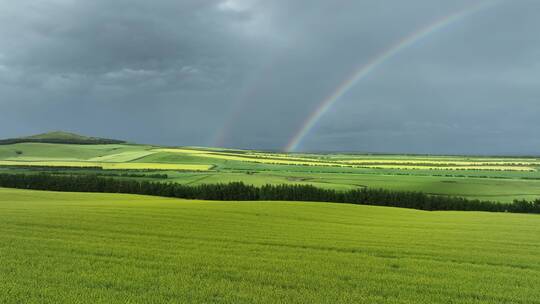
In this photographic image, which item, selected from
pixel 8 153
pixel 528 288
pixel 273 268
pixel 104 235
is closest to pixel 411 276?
pixel 528 288

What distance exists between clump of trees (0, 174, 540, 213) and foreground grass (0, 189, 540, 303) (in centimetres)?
5288

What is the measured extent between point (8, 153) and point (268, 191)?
118368 millimetres

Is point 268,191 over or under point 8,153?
under

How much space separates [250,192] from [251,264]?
216ft

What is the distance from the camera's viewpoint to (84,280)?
10.1 m

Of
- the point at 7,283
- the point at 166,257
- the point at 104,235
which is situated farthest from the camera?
the point at 104,235

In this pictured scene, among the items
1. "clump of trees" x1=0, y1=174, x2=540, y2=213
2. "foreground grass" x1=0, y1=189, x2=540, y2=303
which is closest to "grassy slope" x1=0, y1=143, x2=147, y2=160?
"clump of trees" x1=0, y1=174, x2=540, y2=213

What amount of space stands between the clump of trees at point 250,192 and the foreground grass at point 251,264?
52877mm

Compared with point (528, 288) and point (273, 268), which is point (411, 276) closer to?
point (528, 288)

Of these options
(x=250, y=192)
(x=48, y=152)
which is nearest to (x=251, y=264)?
(x=250, y=192)

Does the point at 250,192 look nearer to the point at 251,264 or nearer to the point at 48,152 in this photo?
the point at 251,264

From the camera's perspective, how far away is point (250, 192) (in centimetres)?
7775

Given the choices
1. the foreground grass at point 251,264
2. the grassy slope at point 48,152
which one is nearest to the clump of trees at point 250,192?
the foreground grass at point 251,264

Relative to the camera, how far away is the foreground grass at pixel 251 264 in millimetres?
9312
